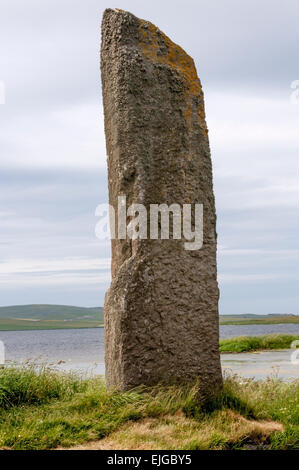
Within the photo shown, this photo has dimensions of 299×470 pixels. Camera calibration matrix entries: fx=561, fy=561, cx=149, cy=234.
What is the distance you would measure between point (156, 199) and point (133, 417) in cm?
298

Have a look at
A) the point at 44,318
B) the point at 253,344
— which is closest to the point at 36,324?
the point at 44,318

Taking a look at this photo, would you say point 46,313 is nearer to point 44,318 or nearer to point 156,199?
point 44,318

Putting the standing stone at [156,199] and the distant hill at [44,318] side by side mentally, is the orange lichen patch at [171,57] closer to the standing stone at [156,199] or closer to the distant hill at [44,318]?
the standing stone at [156,199]

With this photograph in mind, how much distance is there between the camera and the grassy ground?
21.5ft

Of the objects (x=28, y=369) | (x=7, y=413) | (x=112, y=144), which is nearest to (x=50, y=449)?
(x=7, y=413)

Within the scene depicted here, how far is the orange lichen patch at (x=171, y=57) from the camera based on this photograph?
8.52 metres

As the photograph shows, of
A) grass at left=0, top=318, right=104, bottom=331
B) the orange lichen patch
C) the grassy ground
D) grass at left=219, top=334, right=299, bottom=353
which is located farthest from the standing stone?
grass at left=0, top=318, right=104, bottom=331

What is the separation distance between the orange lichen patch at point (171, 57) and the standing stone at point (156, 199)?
0.02 metres

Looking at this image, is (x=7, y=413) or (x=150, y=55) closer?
(x=7, y=413)

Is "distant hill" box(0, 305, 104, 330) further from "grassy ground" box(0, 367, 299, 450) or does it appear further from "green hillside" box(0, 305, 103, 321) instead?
"grassy ground" box(0, 367, 299, 450)

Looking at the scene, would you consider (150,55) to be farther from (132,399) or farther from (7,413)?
(7,413)

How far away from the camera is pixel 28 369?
8.68 meters

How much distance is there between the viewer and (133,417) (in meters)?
7.05
